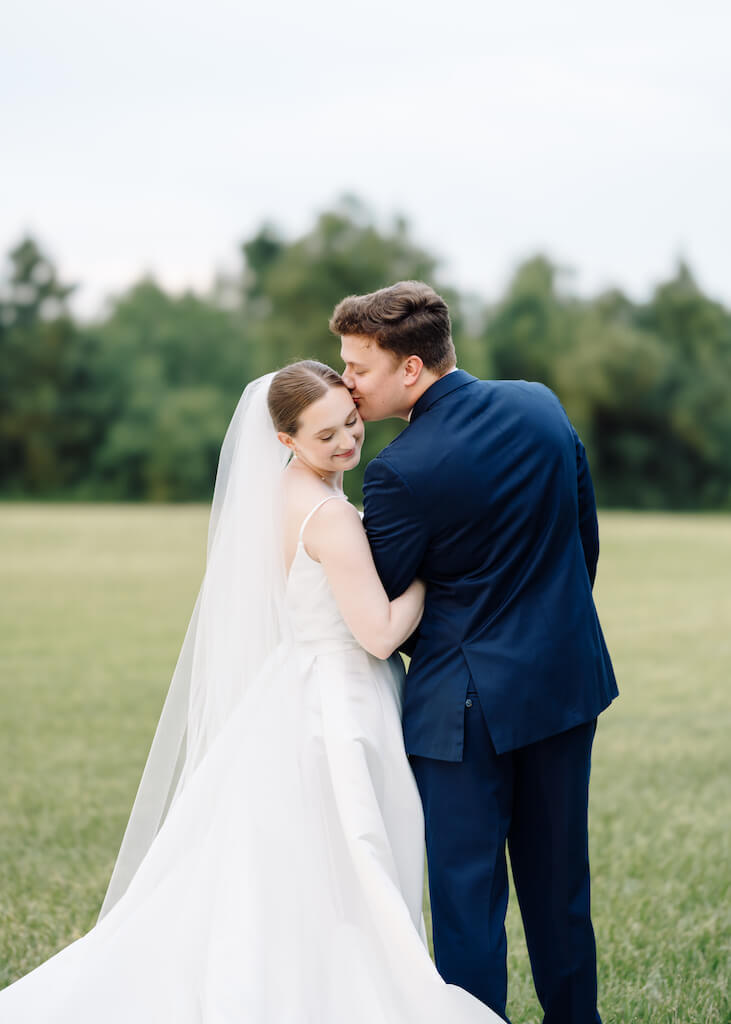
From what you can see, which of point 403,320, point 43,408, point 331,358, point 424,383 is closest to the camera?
point 403,320

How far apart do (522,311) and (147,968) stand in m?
59.8

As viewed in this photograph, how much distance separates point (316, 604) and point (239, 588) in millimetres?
411

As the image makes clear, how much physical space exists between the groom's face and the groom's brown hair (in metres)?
0.03

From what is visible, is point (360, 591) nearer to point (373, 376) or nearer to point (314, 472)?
point (314, 472)

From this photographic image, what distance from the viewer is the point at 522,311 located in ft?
200

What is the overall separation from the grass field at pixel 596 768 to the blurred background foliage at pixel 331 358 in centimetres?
3573

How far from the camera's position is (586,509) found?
3566mm

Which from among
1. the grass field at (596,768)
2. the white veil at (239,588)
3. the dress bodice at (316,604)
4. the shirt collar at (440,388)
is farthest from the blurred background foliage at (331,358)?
the shirt collar at (440,388)

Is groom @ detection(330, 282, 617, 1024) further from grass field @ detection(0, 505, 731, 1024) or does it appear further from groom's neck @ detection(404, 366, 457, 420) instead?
grass field @ detection(0, 505, 731, 1024)

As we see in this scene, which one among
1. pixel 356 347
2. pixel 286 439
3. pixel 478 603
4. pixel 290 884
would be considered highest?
pixel 356 347

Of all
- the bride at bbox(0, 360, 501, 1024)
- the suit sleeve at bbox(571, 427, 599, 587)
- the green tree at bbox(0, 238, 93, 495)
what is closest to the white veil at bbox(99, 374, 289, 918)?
the bride at bbox(0, 360, 501, 1024)

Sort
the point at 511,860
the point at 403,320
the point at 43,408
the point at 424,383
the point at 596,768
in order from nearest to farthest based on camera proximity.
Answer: the point at 403,320 → the point at 424,383 → the point at 511,860 → the point at 596,768 → the point at 43,408

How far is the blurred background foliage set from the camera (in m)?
55.8

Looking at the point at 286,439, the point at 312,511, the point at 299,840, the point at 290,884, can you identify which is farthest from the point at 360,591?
the point at 290,884
